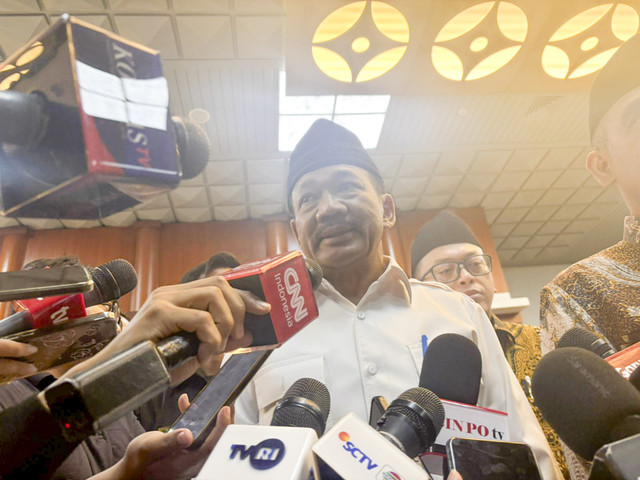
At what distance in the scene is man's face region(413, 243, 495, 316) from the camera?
2182 millimetres

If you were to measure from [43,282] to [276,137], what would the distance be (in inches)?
138

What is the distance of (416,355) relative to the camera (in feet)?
3.59

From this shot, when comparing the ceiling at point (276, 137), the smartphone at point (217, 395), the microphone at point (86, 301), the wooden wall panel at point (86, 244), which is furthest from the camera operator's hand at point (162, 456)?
the wooden wall panel at point (86, 244)

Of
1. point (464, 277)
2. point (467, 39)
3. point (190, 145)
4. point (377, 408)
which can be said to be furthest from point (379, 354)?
point (467, 39)

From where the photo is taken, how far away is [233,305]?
1.95 feet

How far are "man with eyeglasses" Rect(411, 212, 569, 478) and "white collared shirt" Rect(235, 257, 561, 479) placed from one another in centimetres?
49

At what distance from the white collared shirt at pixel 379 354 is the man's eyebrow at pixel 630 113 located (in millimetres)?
611

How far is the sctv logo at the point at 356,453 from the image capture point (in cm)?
45

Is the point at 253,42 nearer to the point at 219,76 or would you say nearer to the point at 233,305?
the point at 219,76

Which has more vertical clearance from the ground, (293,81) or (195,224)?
(293,81)

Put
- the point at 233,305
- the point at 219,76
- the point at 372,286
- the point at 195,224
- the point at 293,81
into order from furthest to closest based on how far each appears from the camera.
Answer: the point at 195,224, the point at 219,76, the point at 293,81, the point at 372,286, the point at 233,305

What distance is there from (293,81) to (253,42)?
0.44 meters

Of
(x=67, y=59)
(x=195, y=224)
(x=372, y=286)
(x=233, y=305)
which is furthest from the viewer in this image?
(x=195, y=224)

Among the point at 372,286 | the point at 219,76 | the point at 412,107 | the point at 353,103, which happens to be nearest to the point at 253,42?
the point at 219,76
